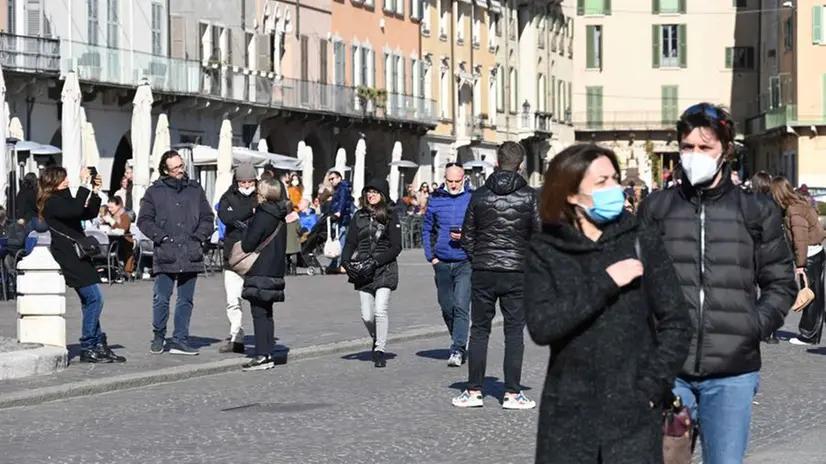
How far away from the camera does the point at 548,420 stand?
627 cm

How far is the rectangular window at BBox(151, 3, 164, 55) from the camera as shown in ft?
159

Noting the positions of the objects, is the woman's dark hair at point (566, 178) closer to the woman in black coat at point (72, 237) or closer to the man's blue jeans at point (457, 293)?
the man's blue jeans at point (457, 293)

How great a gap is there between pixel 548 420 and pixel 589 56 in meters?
95.2

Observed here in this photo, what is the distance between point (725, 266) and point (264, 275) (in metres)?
9.79

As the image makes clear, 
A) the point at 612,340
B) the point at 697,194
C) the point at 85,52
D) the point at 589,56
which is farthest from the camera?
the point at 589,56

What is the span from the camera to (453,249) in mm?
16531

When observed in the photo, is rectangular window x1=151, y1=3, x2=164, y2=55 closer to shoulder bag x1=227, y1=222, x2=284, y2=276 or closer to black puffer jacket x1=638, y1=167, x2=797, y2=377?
shoulder bag x1=227, y1=222, x2=284, y2=276

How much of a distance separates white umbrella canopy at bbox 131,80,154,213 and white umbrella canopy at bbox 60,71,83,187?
1.12 meters

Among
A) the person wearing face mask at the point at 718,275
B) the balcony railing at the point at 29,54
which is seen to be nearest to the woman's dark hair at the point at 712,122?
the person wearing face mask at the point at 718,275

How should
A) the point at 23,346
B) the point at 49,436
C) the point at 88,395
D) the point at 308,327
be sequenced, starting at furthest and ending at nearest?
the point at 308,327
the point at 23,346
the point at 88,395
the point at 49,436

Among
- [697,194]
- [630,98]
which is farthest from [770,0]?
[697,194]

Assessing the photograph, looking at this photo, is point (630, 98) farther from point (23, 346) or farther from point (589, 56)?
point (23, 346)

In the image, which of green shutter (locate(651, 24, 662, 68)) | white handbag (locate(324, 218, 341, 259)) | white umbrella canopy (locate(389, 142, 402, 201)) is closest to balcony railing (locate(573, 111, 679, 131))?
green shutter (locate(651, 24, 662, 68))

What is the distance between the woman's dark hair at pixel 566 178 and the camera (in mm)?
6250
